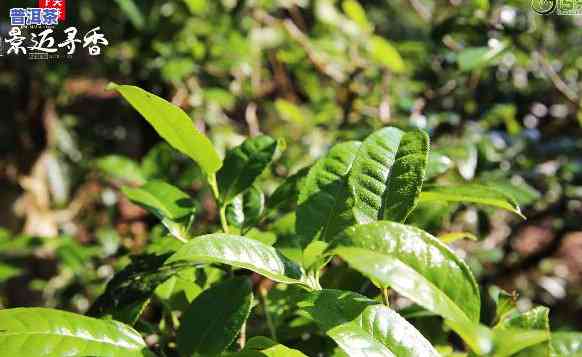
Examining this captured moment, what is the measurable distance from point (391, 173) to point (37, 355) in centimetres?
30

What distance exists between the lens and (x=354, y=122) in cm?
127

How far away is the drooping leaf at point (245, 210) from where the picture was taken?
0.55 m

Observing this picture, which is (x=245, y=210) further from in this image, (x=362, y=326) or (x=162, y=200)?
(x=362, y=326)

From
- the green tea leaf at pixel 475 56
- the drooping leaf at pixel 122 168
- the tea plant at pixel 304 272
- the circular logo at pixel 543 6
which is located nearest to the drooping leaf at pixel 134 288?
the tea plant at pixel 304 272

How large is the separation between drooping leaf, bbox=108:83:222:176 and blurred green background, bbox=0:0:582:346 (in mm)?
226

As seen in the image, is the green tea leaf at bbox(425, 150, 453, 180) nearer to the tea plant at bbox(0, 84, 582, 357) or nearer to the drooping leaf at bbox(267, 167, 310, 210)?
the tea plant at bbox(0, 84, 582, 357)

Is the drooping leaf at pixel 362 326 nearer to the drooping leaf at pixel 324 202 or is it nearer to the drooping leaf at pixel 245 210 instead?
the drooping leaf at pixel 324 202

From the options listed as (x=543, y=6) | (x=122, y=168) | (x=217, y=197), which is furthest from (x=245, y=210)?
(x=543, y=6)

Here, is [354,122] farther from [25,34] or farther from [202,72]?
[25,34]

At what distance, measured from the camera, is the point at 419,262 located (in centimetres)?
33

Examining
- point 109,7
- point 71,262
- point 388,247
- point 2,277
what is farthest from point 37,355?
point 109,7

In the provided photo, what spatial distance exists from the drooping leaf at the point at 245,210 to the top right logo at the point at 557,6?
0.74 meters

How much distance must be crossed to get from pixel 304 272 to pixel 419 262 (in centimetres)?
11

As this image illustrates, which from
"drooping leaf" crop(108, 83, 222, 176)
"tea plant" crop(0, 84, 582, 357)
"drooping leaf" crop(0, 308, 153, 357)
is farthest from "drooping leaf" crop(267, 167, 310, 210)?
"drooping leaf" crop(0, 308, 153, 357)
